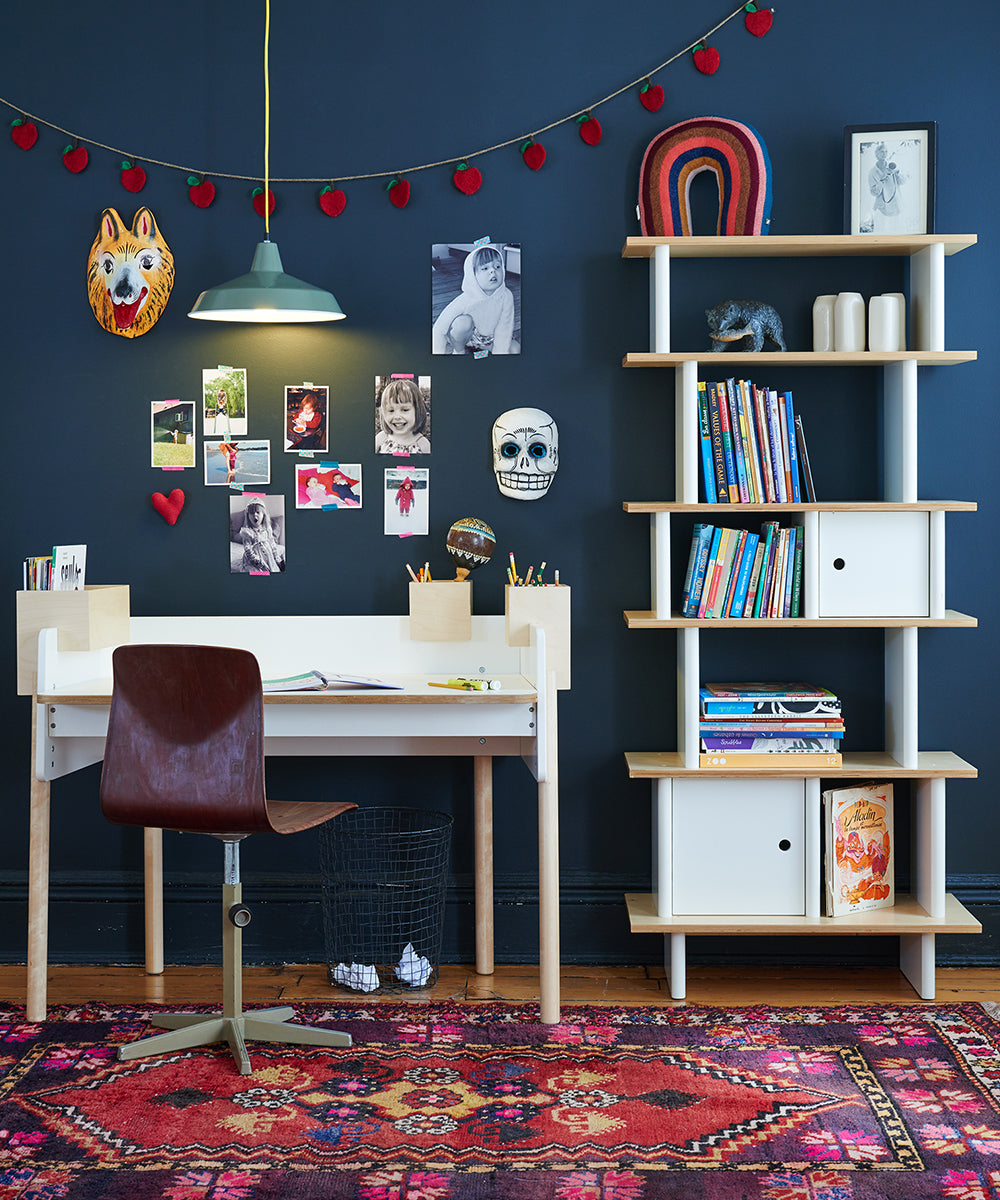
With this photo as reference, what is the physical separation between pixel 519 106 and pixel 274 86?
27.1 inches

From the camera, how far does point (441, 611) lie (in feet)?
10.7

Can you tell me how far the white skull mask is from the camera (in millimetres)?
3303

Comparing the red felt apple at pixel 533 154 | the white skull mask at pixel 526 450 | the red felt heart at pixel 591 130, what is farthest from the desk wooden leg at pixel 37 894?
the red felt heart at pixel 591 130

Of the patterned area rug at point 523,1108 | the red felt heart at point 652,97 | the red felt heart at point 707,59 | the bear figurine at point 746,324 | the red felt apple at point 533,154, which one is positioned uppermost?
the red felt heart at point 707,59

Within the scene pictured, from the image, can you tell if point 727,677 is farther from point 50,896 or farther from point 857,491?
point 50,896

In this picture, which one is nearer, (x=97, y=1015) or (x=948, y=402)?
(x=97, y=1015)

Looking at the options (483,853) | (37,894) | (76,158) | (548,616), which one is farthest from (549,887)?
(76,158)

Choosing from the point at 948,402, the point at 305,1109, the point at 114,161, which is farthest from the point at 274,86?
the point at 305,1109

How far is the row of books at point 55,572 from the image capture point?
3.12 m

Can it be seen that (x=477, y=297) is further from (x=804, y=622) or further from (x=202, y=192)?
(x=804, y=622)

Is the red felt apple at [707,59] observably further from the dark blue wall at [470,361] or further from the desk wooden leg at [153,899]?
the desk wooden leg at [153,899]

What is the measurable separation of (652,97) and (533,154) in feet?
1.17

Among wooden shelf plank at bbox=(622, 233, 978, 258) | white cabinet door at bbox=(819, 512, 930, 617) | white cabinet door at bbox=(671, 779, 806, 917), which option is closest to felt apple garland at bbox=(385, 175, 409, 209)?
wooden shelf plank at bbox=(622, 233, 978, 258)

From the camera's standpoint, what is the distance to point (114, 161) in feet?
11.0
